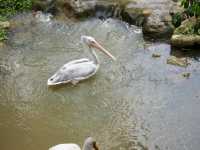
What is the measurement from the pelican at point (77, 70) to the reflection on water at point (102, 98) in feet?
0.42

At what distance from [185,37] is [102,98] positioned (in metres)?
2.59

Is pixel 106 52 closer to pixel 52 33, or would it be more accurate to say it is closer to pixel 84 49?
pixel 84 49

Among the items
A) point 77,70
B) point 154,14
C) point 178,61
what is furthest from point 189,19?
point 77,70

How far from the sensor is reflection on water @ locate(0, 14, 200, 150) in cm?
780

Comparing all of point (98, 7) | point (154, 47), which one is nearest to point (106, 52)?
point (154, 47)

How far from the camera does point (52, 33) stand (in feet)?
37.8

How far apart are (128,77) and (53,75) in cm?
146

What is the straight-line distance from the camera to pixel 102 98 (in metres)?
8.88

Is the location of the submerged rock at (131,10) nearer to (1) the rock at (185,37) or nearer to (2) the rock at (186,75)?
(1) the rock at (185,37)

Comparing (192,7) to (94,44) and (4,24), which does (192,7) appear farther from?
(4,24)

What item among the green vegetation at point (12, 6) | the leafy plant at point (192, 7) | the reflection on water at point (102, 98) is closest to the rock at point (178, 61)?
the reflection on water at point (102, 98)

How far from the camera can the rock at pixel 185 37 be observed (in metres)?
10.3

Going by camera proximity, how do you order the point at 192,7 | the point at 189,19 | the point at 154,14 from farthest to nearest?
the point at 154,14 < the point at 189,19 < the point at 192,7

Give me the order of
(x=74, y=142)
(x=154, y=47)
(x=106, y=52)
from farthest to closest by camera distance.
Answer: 1. (x=154, y=47)
2. (x=106, y=52)
3. (x=74, y=142)
